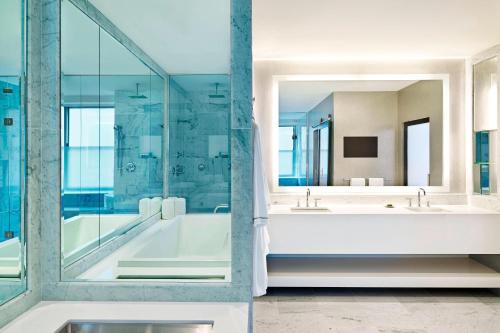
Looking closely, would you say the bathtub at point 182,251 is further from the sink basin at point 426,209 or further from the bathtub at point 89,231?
the sink basin at point 426,209

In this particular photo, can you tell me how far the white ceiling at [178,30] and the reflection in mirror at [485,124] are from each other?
3.29 meters

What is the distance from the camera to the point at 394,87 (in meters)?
4.25

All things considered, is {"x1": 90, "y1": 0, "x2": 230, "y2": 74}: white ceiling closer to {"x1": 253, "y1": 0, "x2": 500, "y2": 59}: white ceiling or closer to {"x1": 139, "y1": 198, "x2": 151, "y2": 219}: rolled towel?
{"x1": 139, "y1": 198, "x2": 151, "y2": 219}: rolled towel

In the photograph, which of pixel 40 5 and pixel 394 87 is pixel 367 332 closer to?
pixel 394 87

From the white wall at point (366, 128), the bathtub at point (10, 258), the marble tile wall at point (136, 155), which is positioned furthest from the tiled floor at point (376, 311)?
the bathtub at point (10, 258)

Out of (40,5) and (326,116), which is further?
(326,116)

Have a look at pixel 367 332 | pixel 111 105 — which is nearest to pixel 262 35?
pixel 111 105

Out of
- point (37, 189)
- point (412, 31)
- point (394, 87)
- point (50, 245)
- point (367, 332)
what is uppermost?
point (412, 31)

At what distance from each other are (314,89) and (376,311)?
8.08 ft

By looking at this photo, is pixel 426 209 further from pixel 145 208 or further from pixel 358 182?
pixel 145 208

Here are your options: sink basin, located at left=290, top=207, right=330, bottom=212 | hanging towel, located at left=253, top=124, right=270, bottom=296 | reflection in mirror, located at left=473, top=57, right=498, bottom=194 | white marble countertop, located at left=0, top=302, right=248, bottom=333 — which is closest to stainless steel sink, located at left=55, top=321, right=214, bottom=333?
white marble countertop, located at left=0, top=302, right=248, bottom=333

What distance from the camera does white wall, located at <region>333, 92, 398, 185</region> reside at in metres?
4.23

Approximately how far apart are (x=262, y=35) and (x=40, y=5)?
2.09 meters

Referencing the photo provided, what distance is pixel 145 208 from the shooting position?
1.91 metres
